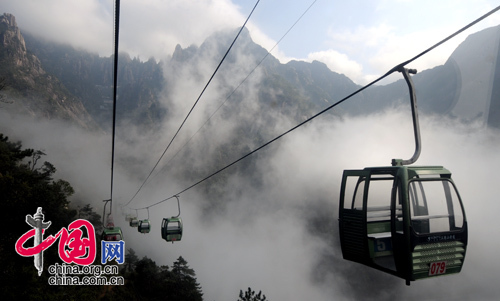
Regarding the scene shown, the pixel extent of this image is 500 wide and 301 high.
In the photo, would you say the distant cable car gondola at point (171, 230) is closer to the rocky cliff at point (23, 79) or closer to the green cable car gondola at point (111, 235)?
the green cable car gondola at point (111, 235)

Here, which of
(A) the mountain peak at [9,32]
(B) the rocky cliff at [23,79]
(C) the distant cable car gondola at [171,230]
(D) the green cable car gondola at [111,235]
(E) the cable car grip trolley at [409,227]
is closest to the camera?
(E) the cable car grip trolley at [409,227]

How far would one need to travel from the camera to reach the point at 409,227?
632cm

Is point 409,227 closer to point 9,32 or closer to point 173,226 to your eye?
point 173,226

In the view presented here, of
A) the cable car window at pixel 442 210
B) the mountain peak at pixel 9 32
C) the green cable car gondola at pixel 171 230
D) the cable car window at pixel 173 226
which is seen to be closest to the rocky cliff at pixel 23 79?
the mountain peak at pixel 9 32

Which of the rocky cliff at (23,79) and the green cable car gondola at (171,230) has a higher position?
the rocky cliff at (23,79)

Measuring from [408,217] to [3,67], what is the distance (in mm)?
203323

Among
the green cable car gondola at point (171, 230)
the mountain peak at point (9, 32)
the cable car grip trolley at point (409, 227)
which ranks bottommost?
the cable car grip trolley at point (409, 227)

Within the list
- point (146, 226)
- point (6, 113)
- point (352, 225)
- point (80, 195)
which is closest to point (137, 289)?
Answer: point (146, 226)

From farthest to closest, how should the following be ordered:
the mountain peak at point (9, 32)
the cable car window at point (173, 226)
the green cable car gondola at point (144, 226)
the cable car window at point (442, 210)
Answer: the mountain peak at point (9, 32), the green cable car gondola at point (144, 226), the cable car window at point (173, 226), the cable car window at point (442, 210)

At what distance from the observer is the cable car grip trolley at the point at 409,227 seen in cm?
638

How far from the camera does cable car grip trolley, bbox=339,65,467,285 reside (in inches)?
251

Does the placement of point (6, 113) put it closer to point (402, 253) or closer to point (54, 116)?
point (54, 116)

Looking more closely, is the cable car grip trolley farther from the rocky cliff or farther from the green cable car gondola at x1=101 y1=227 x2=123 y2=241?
the rocky cliff

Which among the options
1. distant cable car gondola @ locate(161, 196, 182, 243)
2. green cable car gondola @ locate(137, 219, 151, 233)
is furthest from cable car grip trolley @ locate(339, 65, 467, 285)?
green cable car gondola @ locate(137, 219, 151, 233)
